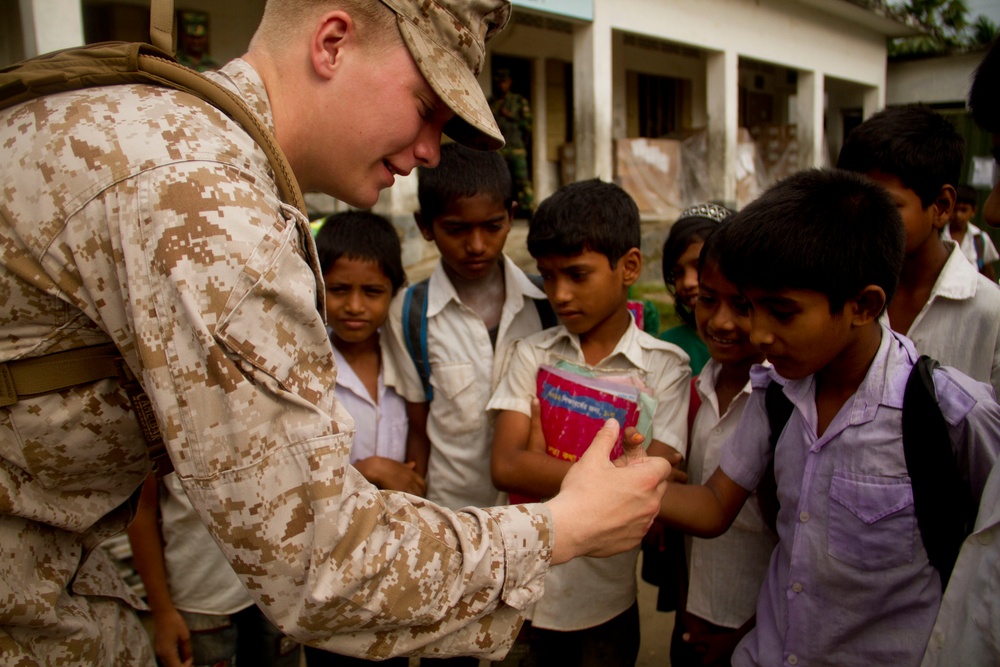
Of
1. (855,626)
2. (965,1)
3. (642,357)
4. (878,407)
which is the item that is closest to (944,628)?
(855,626)

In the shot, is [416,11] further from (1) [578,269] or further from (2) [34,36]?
(2) [34,36]

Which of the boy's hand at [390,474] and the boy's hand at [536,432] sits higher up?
the boy's hand at [536,432]

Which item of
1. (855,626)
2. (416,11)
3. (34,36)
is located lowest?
(855,626)

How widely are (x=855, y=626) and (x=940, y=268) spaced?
120cm

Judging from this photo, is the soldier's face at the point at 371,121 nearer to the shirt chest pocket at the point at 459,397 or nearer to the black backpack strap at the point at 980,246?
the shirt chest pocket at the point at 459,397

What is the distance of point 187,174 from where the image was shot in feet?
3.14

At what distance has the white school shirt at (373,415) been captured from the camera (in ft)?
7.69

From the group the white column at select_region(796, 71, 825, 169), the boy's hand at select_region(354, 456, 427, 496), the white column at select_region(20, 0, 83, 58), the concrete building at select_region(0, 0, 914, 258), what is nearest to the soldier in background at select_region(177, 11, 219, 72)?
the concrete building at select_region(0, 0, 914, 258)

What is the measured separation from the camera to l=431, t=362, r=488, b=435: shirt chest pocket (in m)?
2.29

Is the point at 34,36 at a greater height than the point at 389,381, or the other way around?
the point at 34,36

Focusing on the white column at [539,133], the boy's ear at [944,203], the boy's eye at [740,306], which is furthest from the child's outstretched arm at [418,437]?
the white column at [539,133]

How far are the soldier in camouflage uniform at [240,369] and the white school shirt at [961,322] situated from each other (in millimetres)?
1324

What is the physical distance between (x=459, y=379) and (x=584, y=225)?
627 millimetres

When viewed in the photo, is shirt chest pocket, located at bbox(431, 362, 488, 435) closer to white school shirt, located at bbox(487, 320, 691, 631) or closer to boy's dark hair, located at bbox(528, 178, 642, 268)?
white school shirt, located at bbox(487, 320, 691, 631)
